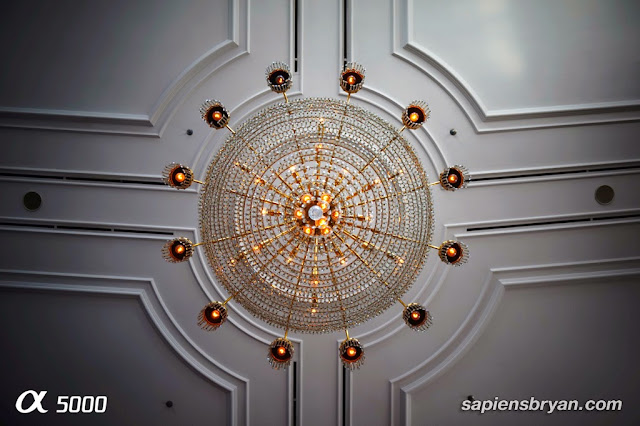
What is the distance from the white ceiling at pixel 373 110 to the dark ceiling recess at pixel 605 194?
0.05m

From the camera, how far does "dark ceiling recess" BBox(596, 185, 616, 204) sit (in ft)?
14.8

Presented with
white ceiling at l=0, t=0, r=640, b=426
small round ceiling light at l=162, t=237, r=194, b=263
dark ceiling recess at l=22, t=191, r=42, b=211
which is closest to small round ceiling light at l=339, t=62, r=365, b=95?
small round ceiling light at l=162, t=237, r=194, b=263

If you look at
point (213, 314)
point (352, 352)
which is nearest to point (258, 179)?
point (213, 314)

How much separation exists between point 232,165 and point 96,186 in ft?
7.42

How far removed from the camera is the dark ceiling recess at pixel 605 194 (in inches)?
178

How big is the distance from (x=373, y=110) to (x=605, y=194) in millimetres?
2145

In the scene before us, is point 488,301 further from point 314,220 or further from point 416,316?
point 314,220

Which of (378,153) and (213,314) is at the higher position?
(378,153)

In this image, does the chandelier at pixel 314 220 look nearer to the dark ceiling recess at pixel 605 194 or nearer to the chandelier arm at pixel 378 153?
the chandelier arm at pixel 378 153

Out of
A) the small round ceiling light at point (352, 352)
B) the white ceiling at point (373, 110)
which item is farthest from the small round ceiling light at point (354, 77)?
the white ceiling at point (373, 110)

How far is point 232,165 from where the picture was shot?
281 cm

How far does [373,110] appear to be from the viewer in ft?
14.8

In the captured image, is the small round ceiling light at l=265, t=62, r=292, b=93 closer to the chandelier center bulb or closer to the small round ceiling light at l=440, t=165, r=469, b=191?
the chandelier center bulb

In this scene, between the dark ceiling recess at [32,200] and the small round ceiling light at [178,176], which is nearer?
the small round ceiling light at [178,176]
